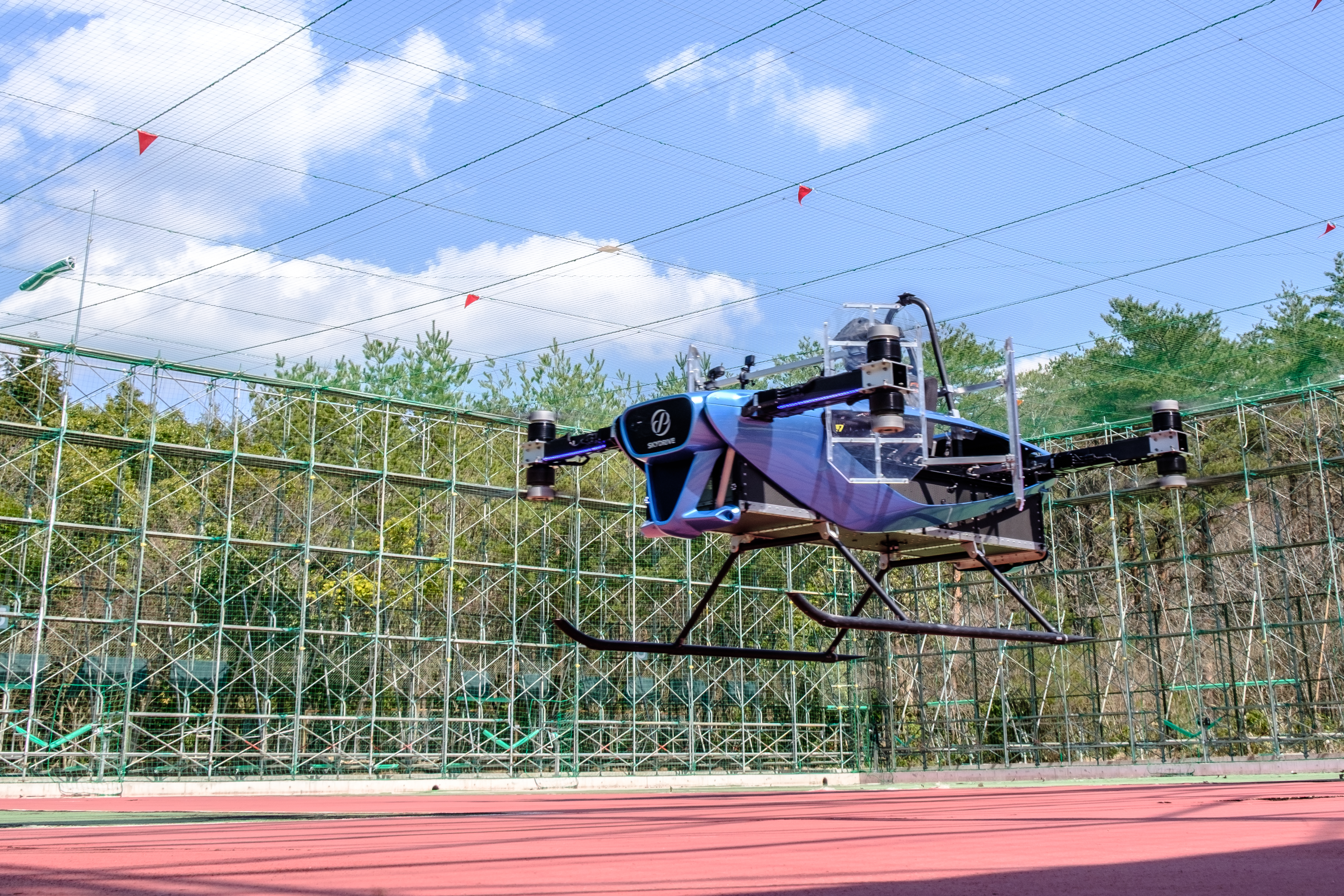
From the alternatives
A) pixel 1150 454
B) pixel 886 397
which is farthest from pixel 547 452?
pixel 1150 454

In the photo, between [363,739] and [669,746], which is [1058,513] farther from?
[363,739]

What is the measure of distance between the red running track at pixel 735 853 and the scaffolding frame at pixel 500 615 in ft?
30.9

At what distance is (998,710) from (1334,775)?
10.9 metres

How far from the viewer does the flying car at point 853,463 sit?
8867mm

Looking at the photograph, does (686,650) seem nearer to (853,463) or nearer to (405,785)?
(853,463)

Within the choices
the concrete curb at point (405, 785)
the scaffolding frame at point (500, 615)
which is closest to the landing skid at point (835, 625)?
the scaffolding frame at point (500, 615)

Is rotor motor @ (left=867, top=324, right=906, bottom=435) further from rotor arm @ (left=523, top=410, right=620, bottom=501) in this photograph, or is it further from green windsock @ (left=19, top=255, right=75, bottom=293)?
green windsock @ (left=19, top=255, right=75, bottom=293)

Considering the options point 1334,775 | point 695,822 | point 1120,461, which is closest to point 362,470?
point 695,822

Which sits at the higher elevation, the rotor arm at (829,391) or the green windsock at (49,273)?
the green windsock at (49,273)

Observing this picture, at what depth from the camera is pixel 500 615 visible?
2756 cm

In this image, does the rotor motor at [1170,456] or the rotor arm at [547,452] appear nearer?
the rotor arm at [547,452]

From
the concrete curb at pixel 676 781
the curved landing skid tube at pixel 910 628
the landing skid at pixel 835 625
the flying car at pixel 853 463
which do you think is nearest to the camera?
the curved landing skid tube at pixel 910 628

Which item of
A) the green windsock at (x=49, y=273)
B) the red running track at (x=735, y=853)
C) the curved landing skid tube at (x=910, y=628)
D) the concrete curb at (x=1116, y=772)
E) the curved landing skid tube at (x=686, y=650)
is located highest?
the green windsock at (x=49, y=273)

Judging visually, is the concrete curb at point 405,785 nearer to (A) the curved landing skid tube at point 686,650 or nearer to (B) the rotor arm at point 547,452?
(B) the rotor arm at point 547,452
